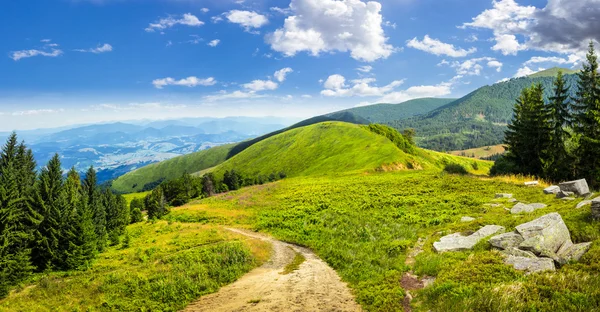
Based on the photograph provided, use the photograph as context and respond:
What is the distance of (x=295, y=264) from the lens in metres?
27.2

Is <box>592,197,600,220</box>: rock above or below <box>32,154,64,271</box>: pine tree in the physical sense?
above

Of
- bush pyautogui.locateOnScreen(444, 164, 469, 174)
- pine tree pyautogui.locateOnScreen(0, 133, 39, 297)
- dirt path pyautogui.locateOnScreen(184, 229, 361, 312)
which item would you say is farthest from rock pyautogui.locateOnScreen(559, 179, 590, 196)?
pine tree pyautogui.locateOnScreen(0, 133, 39, 297)

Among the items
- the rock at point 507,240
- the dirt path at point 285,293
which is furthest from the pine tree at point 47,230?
the rock at point 507,240

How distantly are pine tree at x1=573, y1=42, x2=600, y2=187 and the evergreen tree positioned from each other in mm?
4657

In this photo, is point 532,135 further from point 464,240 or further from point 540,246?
point 540,246

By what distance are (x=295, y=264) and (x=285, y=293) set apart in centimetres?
828

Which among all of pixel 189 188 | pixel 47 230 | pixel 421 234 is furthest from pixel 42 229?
pixel 189 188

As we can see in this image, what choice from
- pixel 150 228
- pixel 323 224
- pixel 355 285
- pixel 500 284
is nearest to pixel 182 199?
pixel 150 228

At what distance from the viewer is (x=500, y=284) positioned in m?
13.2

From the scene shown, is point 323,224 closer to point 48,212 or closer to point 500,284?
point 500,284

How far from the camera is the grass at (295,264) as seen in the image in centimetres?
2500

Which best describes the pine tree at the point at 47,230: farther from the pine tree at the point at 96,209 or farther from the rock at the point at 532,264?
the rock at the point at 532,264

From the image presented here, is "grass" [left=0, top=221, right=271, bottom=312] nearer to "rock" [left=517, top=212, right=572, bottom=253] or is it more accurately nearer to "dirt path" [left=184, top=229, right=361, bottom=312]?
"dirt path" [left=184, top=229, right=361, bottom=312]

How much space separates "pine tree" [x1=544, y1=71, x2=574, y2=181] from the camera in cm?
4612
